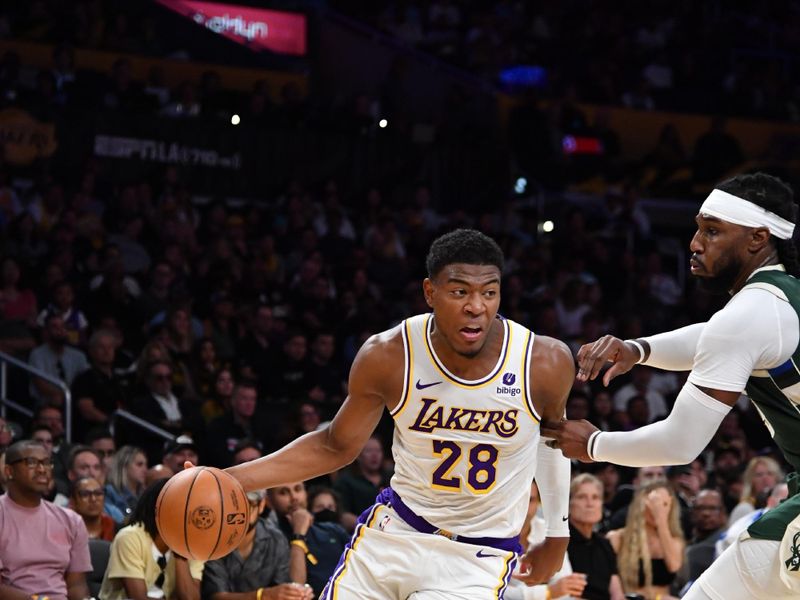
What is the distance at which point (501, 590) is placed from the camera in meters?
5.03

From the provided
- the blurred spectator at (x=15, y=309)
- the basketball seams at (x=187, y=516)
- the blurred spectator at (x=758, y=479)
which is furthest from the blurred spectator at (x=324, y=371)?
the basketball seams at (x=187, y=516)

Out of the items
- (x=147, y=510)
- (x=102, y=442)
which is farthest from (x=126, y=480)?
(x=147, y=510)

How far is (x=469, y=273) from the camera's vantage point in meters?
4.99

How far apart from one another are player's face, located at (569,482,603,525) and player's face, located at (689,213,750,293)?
4974 mm

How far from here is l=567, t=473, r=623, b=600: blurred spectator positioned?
9.55 meters

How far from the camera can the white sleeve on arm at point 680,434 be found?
14.9 ft

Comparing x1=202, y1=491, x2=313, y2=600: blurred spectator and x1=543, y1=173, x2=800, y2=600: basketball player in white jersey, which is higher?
x1=543, y1=173, x2=800, y2=600: basketball player in white jersey

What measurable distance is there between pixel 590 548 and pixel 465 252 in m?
5.21

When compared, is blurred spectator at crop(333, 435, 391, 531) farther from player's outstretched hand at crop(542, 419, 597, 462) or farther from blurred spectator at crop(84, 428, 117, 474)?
player's outstretched hand at crop(542, 419, 597, 462)

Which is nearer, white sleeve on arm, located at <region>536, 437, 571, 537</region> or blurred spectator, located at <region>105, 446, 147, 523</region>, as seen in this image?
white sleeve on arm, located at <region>536, 437, 571, 537</region>

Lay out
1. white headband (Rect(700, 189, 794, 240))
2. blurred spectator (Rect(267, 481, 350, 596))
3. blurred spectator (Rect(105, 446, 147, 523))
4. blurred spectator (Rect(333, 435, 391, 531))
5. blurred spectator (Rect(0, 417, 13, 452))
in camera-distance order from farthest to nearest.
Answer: blurred spectator (Rect(333, 435, 391, 531))
blurred spectator (Rect(105, 446, 147, 523))
blurred spectator (Rect(0, 417, 13, 452))
blurred spectator (Rect(267, 481, 350, 596))
white headband (Rect(700, 189, 794, 240))

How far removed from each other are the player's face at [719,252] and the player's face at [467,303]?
2.56ft

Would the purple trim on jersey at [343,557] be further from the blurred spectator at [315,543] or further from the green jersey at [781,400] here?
the blurred spectator at [315,543]

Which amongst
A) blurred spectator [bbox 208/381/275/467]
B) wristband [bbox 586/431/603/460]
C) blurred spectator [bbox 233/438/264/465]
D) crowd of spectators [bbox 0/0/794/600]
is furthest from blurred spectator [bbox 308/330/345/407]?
wristband [bbox 586/431/603/460]
